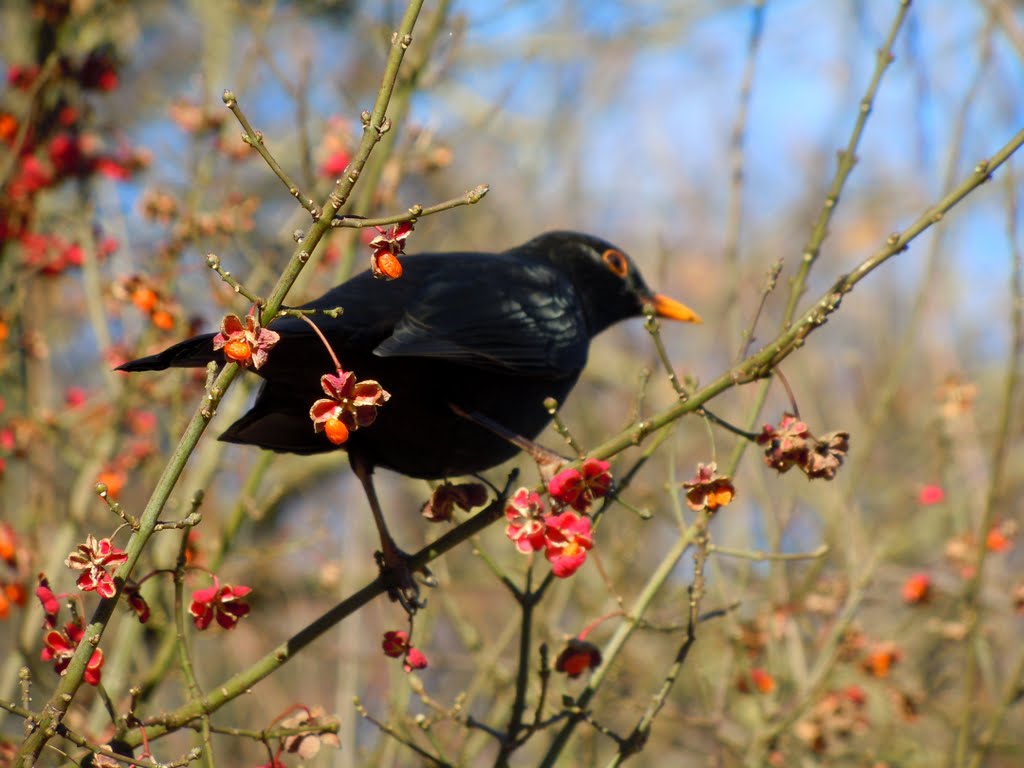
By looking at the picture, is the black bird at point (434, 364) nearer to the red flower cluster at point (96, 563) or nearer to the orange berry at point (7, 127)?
the red flower cluster at point (96, 563)

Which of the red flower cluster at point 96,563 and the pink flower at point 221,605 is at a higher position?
the pink flower at point 221,605

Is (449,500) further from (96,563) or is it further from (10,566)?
(10,566)

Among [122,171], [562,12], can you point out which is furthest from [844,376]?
[122,171]

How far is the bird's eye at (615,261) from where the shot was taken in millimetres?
4062

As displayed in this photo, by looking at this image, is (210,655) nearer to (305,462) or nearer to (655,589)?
(305,462)

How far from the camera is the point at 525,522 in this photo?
2.14 meters

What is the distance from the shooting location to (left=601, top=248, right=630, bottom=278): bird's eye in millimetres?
4062

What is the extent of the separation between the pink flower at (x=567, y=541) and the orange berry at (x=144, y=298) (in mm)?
1847

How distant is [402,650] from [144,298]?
1608mm

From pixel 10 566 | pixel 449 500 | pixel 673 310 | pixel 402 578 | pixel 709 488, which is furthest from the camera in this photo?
pixel 673 310

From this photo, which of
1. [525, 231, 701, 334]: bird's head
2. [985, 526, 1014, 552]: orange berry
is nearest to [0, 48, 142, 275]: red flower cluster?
[525, 231, 701, 334]: bird's head

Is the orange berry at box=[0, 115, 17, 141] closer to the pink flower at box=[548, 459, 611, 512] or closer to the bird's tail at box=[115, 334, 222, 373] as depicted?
the bird's tail at box=[115, 334, 222, 373]

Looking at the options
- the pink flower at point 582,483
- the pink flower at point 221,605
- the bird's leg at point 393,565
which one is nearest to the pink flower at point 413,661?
the bird's leg at point 393,565

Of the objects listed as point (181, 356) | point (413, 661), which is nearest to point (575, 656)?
point (413, 661)
